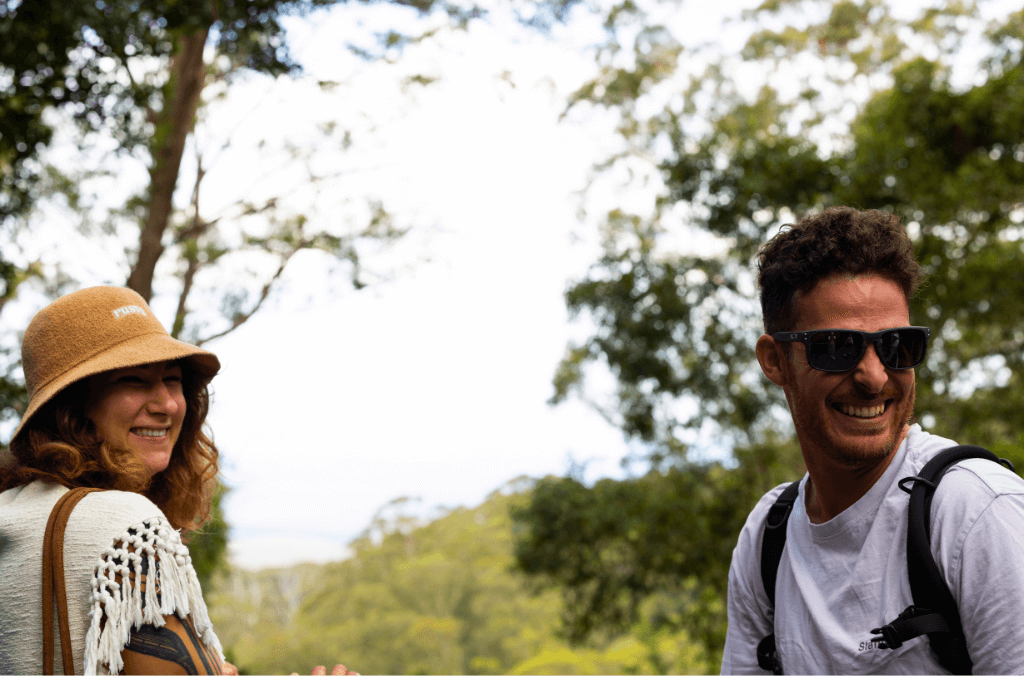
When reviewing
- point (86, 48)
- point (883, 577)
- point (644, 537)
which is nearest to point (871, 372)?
point (883, 577)

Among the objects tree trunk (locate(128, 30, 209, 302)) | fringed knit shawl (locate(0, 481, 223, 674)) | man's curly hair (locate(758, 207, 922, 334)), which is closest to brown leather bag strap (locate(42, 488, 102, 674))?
fringed knit shawl (locate(0, 481, 223, 674))

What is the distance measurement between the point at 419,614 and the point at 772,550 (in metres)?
40.7

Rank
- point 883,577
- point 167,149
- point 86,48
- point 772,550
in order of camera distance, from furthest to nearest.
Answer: point 167,149 → point 86,48 → point 772,550 → point 883,577

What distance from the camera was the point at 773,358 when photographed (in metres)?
1.89

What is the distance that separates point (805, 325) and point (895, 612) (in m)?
0.62

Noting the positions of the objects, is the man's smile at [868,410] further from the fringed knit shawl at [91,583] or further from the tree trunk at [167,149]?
the tree trunk at [167,149]

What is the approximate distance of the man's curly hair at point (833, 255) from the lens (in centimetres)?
173

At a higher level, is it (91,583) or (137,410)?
(137,410)

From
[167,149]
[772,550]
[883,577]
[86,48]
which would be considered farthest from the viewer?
[167,149]

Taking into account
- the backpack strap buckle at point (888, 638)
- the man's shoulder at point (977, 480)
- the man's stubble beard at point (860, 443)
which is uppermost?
the man's stubble beard at point (860, 443)

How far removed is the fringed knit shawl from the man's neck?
4.42 ft

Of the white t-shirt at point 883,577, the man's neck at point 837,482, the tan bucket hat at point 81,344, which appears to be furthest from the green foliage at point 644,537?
the tan bucket hat at point 81,344

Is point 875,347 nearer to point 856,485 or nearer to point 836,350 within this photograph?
point 836,350

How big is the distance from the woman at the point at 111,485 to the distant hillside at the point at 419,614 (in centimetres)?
3200
